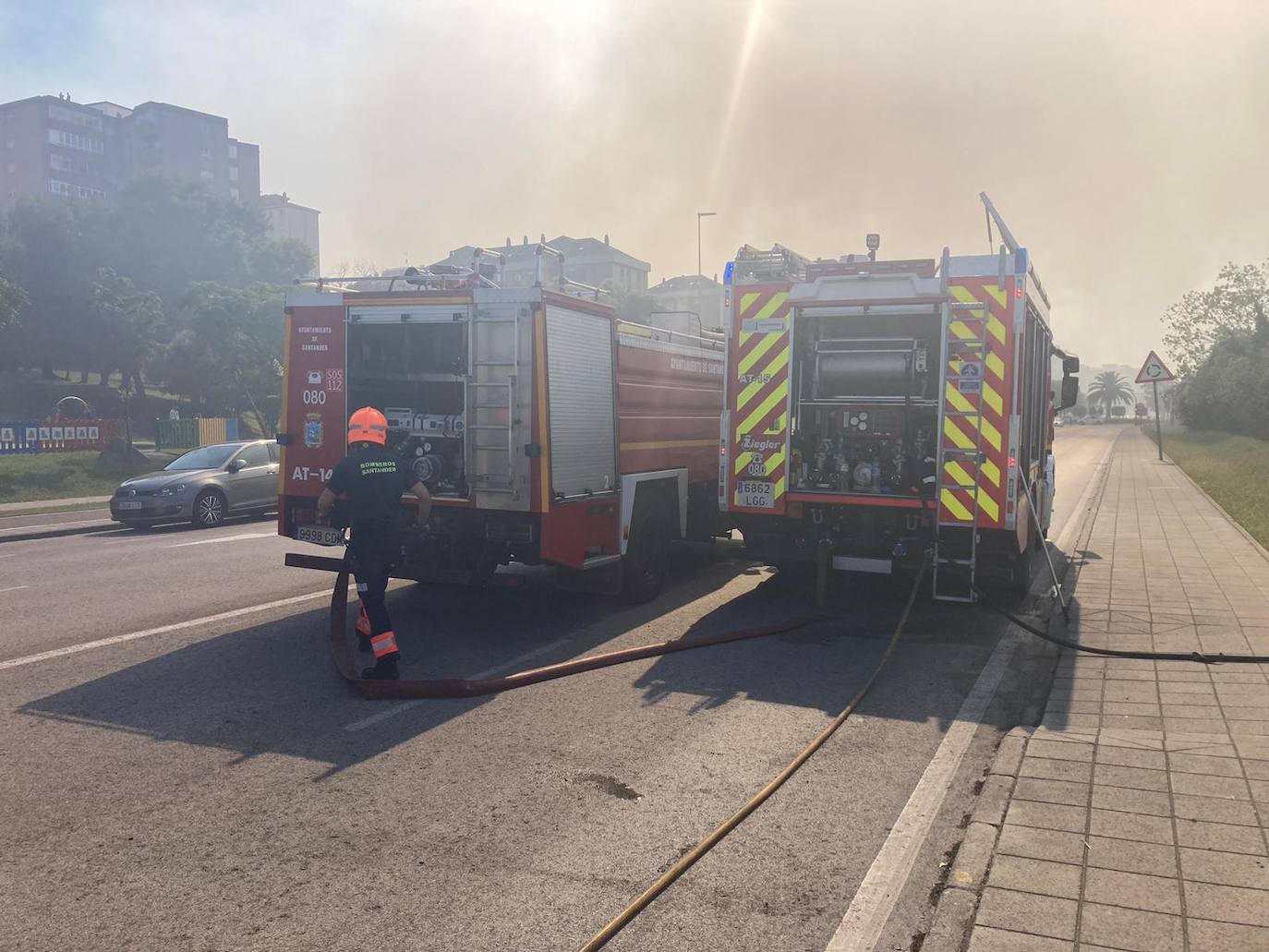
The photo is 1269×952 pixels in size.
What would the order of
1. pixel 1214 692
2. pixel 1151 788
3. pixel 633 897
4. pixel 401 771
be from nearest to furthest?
1. pixel 633 897
2. pixel 1151 788
3. pixel 401 771
4. pixel 1214 692

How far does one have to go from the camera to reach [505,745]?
5348mm

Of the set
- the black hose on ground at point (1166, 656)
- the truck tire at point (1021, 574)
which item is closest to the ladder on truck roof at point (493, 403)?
the black hose on ground at point (1166, 656)

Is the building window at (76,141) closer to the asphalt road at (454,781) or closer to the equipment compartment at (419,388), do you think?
the equipment compartment at (419,388)

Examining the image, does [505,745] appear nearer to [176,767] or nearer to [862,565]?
[176,767]

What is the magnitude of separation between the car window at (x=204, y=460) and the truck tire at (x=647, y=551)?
10.0 m

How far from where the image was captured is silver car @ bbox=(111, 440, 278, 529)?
53.0ft

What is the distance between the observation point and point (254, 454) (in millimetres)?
17938

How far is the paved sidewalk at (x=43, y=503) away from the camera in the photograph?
63.8ft

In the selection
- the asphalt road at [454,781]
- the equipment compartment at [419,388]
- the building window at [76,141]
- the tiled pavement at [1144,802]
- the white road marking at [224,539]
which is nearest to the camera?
the tiled pavement at [1144,802]

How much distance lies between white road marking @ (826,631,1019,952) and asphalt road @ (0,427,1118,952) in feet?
0.14

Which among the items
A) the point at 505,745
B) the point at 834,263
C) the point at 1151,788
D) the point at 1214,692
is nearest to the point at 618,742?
the point at 505,745

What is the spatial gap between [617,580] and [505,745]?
156 inches

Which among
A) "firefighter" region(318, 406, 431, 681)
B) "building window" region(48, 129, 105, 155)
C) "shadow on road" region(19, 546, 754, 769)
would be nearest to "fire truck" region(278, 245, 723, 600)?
"shadow on road" region(19, 546, 754, 769)

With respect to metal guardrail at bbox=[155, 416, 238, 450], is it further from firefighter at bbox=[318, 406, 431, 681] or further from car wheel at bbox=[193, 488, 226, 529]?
firefighter at bbox=[318, 406, 431, 681]
